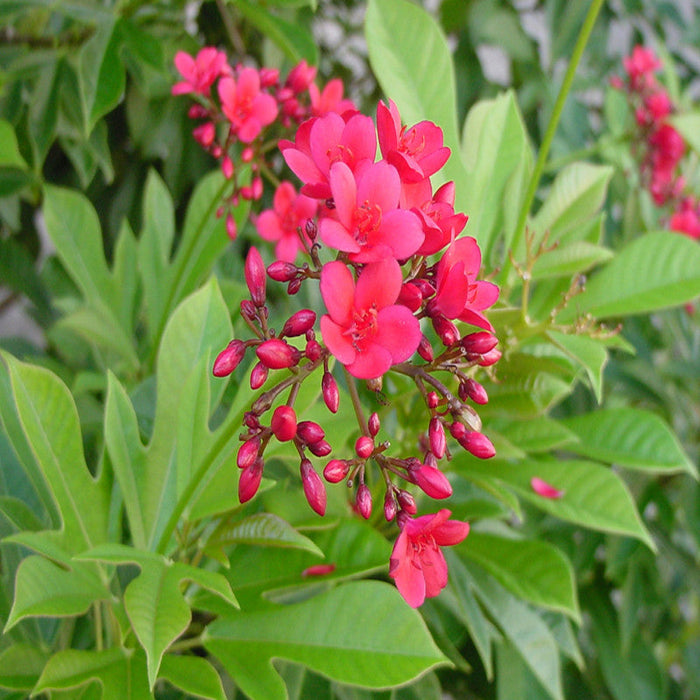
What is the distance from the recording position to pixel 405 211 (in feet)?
1.56

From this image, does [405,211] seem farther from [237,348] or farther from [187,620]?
[187,620]

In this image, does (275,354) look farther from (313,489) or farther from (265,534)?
(265,534)

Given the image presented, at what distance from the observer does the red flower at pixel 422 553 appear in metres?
0.50

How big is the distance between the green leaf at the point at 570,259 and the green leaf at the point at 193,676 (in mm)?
535

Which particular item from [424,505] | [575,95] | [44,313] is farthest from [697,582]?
[44,313]

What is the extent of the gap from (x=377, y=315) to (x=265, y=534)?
0.25 m

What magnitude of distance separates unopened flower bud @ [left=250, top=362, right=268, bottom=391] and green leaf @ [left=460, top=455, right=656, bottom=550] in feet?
1.34

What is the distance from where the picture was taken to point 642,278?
86 cm

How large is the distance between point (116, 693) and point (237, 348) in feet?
1.07

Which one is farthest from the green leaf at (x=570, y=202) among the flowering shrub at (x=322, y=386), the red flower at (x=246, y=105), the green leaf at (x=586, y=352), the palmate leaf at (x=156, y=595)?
the palmate leaf at (x=156, y=595)

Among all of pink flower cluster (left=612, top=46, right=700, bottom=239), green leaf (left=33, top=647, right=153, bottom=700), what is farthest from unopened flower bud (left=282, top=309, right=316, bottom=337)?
pink flower cluster (left=612, top=46, right=700, bottom=239)

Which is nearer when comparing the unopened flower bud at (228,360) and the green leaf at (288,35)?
the unopened flower bud at (228,360)

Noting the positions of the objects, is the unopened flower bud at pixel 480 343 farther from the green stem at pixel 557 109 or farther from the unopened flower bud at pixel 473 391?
the green stem at pixel 557 109

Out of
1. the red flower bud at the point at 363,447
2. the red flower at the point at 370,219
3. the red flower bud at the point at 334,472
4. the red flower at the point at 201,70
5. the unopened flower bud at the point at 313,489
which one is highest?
the red flower at the point at 370,219
